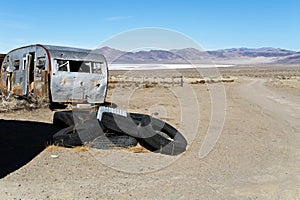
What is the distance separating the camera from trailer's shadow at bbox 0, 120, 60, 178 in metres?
6.39

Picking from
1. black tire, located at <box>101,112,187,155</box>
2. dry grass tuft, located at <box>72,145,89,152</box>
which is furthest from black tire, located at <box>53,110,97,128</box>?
dry grass tuft, located at <box>72,145,89,152</box>

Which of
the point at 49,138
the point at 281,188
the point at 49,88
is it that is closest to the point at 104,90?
the point at 49,88

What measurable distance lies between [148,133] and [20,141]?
2.88 m

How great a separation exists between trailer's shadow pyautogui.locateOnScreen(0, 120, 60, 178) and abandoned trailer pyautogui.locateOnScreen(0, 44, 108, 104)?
2.49 meters

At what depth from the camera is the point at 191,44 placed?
8.47 meters

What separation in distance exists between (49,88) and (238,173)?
8069 mm

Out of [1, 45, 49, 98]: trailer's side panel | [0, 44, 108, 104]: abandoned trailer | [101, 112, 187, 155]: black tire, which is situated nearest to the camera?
[101, 112, 187, 155]: black tire

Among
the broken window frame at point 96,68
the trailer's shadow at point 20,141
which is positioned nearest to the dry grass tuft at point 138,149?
the trailer's shadow at point 20,141

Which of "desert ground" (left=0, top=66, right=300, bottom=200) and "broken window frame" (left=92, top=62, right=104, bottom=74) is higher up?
"broken window frame" (left=92, top=62, right=104, bottom=74)

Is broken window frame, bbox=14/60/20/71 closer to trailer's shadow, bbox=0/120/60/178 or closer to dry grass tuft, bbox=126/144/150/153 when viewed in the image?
trailer's shadow, bbox=0/120/60/178

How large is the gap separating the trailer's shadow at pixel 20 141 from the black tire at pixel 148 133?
60.8 inches

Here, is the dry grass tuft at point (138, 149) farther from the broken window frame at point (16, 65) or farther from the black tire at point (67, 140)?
the broken window frame at point (16, 65)

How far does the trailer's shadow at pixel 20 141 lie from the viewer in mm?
6393

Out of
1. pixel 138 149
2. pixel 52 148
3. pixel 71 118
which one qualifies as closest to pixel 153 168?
pixel 138 149
